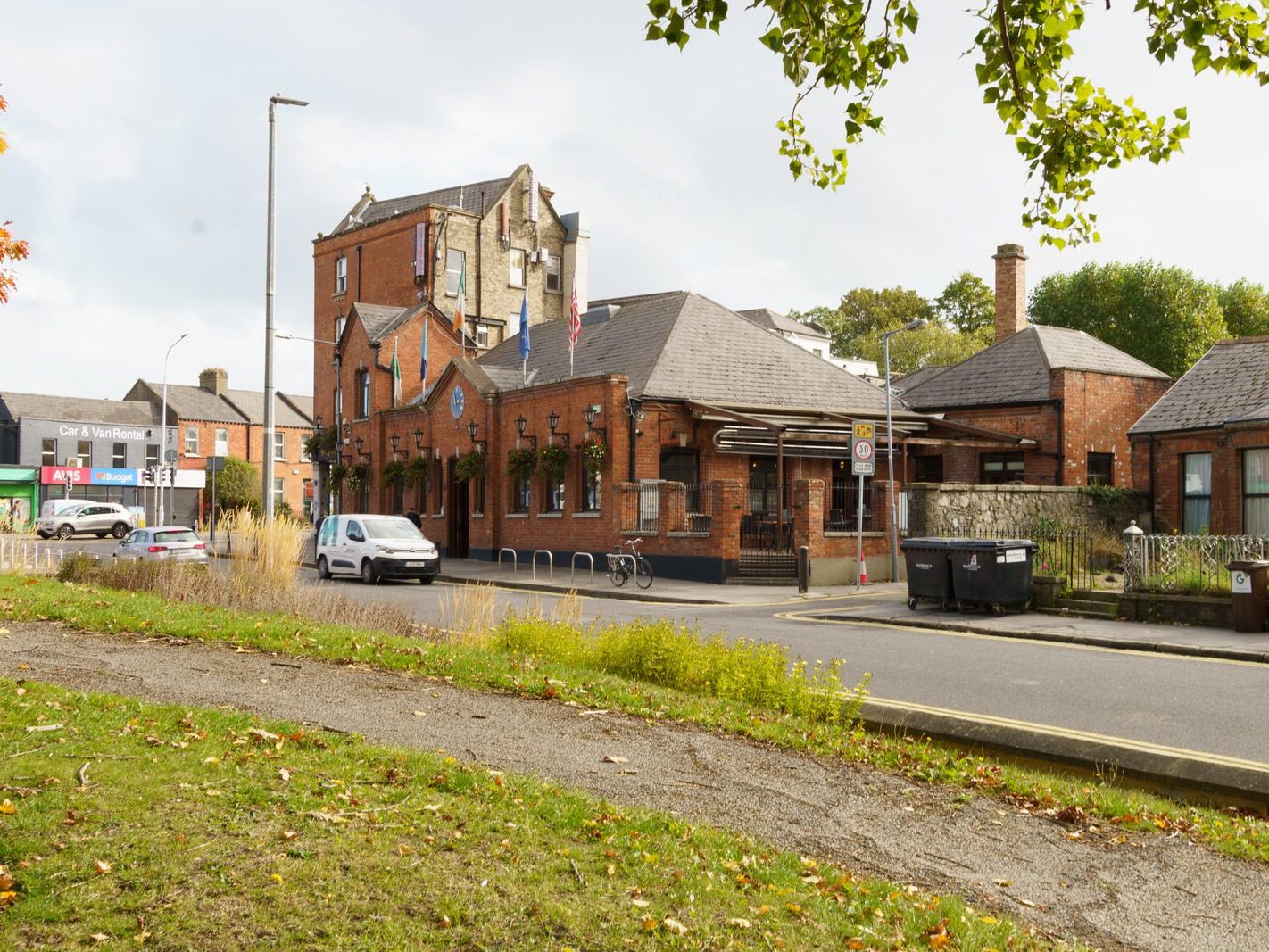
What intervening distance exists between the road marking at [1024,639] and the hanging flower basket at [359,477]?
85.3ft

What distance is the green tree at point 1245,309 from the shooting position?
58219 mm

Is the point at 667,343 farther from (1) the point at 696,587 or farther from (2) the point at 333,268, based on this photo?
(2) the point at 333,268

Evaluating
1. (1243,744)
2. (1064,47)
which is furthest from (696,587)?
(1064,47)

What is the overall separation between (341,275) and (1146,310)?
40.8 meters

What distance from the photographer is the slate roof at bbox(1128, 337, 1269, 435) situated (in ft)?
89.7

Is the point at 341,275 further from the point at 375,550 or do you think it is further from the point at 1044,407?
the point at 1044,407

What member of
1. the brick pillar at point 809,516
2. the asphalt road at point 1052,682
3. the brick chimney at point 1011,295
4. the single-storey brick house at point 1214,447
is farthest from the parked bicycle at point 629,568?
the brick chimney at point 1011,295

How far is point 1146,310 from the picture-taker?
5550 centimetres

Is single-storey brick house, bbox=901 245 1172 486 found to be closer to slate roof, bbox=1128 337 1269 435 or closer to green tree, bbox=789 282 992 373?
slate roof, bbox=1128 337 1269 435

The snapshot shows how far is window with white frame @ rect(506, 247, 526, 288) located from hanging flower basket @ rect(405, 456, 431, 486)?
57.9ft

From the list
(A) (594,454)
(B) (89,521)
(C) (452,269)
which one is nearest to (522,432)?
(A) (594,454)

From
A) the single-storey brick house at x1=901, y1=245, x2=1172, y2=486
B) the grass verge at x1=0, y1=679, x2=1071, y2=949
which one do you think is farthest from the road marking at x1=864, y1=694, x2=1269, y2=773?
the single-storey brick house at x1=901, y1=245, x2=1172, y2=486

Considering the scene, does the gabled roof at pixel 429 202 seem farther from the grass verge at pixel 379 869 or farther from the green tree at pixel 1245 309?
the grass verge at pixel 379 869

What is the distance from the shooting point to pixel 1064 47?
6168mm
